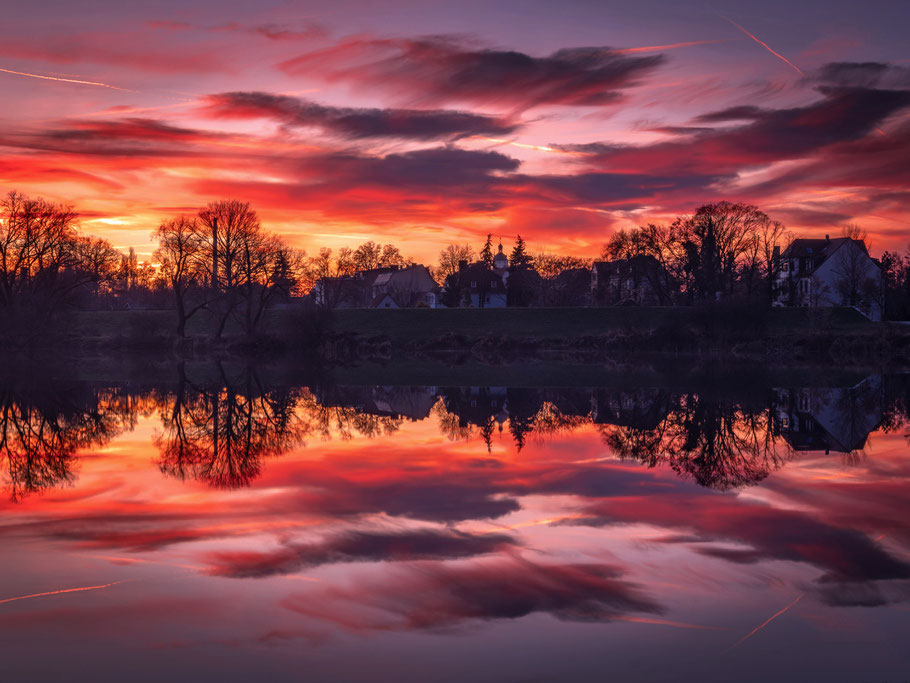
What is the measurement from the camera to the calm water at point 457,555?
18.4 feet

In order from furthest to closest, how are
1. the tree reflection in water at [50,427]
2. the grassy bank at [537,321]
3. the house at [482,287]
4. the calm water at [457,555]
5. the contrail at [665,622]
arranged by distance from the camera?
the house at [482,287], the grassy bank at [537,321], the tree reflection in water at [50,427], the contrail at [665,622], the calm water at [457,555]

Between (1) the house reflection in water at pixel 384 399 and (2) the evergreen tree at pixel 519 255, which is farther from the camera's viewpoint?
(2) the evergreen tree at pixel 519 255

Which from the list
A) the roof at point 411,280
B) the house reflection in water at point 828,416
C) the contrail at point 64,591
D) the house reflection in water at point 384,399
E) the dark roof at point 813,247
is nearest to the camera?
the contrail at point 64,591

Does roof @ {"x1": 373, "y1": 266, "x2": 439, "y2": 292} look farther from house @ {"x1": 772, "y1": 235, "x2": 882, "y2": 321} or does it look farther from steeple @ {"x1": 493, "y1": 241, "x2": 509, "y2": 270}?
house @ {"x1": 772, "y1": 235, "x2": 882, "y2": 321}

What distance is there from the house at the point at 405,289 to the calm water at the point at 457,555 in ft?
372

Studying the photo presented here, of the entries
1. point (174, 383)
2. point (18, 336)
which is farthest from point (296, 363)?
point (18, 336)

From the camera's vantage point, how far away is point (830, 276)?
320 ft

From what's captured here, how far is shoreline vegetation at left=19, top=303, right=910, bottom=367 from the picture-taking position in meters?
57.3

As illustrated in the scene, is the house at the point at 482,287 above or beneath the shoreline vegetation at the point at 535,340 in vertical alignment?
above

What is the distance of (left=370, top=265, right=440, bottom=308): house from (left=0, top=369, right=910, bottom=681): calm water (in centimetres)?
11336

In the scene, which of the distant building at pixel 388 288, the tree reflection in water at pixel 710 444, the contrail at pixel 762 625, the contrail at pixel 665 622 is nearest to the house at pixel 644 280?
the distant building at pixel 388 288

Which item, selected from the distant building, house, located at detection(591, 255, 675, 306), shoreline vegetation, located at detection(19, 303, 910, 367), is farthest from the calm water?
the distant building

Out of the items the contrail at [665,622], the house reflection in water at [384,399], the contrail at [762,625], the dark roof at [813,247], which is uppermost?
the dark roof at [813,247]

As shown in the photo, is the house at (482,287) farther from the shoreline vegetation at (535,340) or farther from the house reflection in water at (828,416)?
the house reflection in water at (828,416)
